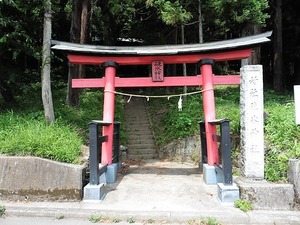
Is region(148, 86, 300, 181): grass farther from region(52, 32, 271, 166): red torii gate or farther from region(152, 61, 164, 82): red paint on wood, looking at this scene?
region(152, 61, 164, 82): red paint on wood

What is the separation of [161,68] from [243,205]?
155 inches

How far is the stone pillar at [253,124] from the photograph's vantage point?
5941 millimetres

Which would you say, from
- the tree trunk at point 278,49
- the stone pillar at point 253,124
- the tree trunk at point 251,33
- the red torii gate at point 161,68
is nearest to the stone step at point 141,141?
the red torii gate at point 161,68

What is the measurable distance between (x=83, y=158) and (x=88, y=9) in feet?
26.1

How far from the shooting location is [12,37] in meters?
7.95

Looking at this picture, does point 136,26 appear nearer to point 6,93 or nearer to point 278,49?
point 278,49

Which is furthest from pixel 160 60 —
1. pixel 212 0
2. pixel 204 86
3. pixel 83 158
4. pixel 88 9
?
pixel 88 9

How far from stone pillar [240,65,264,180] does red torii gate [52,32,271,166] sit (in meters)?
1.13

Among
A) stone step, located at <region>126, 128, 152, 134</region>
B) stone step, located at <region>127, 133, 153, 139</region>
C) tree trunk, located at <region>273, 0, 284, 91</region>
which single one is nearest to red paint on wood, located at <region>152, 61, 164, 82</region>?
stone step, located at <region>127, 133, 153, 139</region>

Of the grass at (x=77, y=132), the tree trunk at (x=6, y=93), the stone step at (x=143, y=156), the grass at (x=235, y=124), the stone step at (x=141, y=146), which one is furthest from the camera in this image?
the stone step at (x=141, y=146)

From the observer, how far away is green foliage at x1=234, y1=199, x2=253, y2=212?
17.7ft

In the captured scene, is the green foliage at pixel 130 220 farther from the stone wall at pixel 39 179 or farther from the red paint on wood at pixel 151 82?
the red paint on wood at pixel 151 82

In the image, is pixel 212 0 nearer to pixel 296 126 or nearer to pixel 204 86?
pixel 204 86

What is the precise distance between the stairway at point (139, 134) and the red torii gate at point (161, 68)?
4027mm
